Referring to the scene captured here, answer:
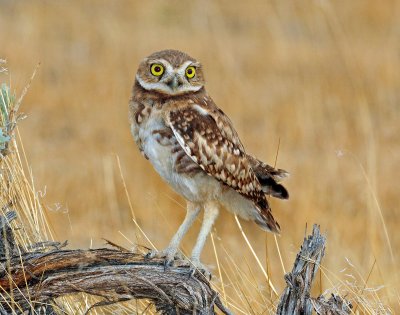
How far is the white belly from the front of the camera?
4246mm

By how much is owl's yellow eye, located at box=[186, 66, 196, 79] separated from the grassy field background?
5.09 ft

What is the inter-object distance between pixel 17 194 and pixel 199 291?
2.54 ft

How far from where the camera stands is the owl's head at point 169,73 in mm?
4281

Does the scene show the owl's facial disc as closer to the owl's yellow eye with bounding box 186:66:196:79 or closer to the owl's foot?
the owl's yellow eye with bounding box 186:66:196:79

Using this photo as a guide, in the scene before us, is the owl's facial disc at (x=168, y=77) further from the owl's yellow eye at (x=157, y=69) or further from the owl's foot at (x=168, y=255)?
the owl's foot at (x=168, y=255)

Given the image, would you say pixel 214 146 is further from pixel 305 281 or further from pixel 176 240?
pixel 305 281

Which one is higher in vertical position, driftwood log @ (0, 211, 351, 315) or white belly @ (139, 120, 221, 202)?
white belly @ (139, 120, 221, 202)

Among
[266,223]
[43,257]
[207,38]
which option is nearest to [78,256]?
[43,257]

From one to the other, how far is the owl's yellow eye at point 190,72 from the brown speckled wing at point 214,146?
0.43 ft

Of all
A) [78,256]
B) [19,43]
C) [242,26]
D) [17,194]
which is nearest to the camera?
[78,256]

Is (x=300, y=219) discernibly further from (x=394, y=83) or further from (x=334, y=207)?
(x=394, y=83)

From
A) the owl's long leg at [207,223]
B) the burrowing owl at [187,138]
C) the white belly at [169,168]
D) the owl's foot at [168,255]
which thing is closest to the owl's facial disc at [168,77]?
the burrowing owl at [187,138]

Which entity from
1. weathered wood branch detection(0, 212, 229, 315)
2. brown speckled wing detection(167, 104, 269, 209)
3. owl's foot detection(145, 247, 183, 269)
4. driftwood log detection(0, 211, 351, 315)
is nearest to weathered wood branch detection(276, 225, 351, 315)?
driftwood log detection(0, 211, 351, 315)

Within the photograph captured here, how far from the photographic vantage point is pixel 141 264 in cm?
369
